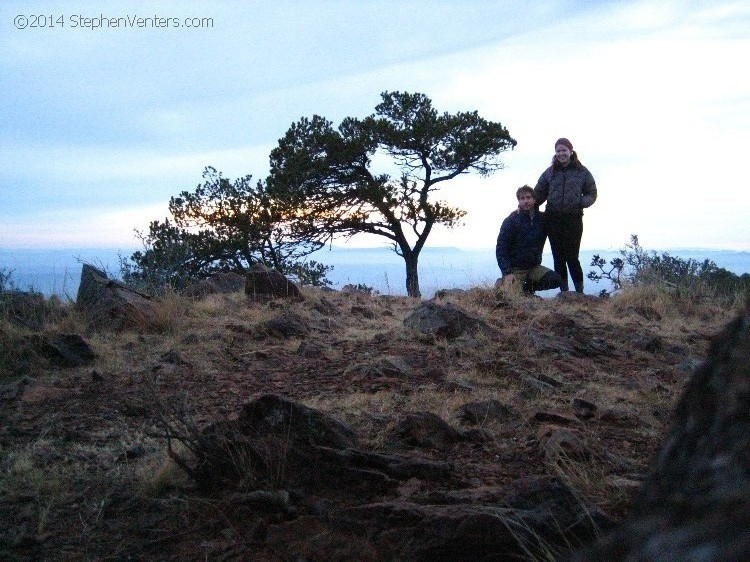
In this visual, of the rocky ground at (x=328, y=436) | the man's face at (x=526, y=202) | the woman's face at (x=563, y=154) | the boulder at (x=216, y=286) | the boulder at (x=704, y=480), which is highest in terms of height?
the woman's face at (x=563, y=154)

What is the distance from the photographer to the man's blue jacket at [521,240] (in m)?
9.24

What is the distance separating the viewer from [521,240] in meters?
9.29

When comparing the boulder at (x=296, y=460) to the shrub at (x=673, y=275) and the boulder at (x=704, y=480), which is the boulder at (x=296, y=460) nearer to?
the boulder at (x=704, y=480)

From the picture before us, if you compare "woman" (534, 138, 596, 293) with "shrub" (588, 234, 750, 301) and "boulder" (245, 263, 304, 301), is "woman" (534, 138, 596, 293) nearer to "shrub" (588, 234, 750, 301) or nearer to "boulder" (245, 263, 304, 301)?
"shrub" (588, 234, 750, 301)

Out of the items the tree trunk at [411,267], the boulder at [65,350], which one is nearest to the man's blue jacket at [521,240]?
the boulder at [65,350]

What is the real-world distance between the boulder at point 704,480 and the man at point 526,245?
27.1 feet

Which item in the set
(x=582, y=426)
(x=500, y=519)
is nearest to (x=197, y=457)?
(x=500, y=519)

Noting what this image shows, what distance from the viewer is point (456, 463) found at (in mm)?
3021

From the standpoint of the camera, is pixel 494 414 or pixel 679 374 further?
pixel 679 374

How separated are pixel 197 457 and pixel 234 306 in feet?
15.3

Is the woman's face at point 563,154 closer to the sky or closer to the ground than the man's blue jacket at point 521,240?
closer to the sky

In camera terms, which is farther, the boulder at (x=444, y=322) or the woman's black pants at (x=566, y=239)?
the woman's black pants at (x=566, y=239)

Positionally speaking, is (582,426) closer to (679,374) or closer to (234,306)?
(679,374)

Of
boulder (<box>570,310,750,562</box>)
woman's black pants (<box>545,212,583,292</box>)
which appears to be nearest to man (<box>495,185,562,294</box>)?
woman's black pants (<box>545,212,583,292</box>)
